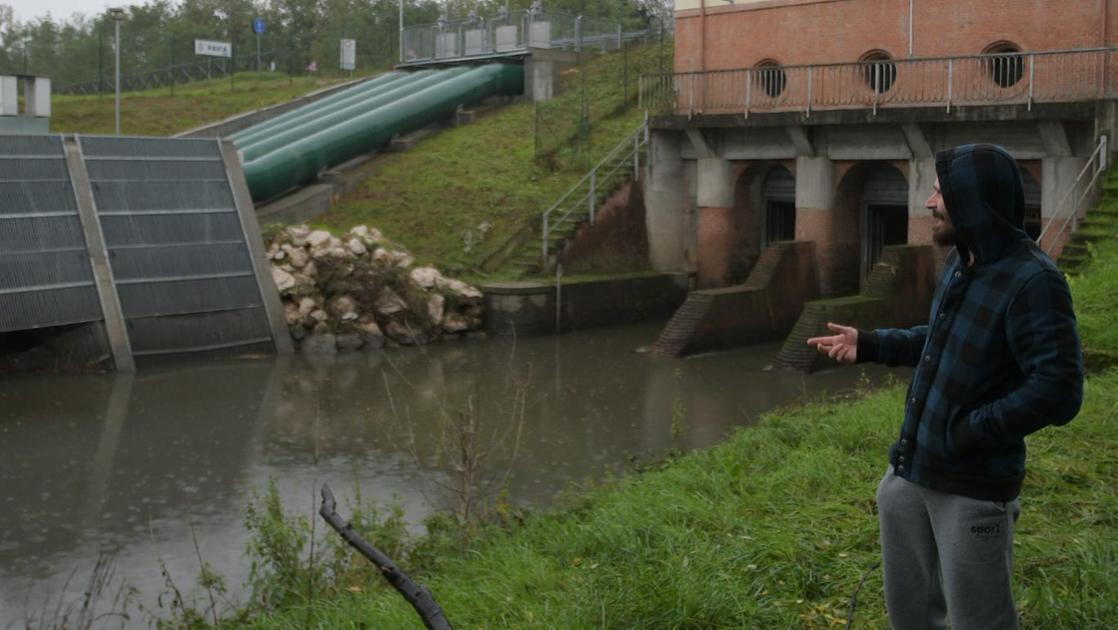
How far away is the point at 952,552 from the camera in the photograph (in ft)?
13.0

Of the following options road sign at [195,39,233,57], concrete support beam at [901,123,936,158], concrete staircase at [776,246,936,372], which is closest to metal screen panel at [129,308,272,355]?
concrete staircase at [776,246,936,372]

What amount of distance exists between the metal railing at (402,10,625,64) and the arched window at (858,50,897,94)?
1114 cm

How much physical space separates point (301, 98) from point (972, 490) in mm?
34613

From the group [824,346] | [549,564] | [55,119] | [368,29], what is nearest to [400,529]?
[549,564]

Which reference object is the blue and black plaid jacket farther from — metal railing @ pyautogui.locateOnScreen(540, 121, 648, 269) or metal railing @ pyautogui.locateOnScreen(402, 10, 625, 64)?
metal railing @ pyautogui.locateOnScreen(402, 10, 625, 64)

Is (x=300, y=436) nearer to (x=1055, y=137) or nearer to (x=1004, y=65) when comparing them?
(x=1055, y=137)

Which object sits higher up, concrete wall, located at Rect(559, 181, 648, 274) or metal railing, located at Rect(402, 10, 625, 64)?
metal railing, located at Rect(402, 10, 625, 64)

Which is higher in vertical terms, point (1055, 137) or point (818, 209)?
point (1055, 137)

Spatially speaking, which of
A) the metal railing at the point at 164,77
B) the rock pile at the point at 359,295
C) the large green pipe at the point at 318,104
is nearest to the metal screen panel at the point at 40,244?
the rock pile at the point at 359,295

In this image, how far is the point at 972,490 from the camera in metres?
3.94

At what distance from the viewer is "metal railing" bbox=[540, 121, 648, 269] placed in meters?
25.4

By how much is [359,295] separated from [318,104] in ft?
42.4

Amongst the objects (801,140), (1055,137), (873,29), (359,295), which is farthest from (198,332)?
(873,29)

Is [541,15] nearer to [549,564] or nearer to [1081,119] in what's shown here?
[1081,119]
